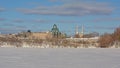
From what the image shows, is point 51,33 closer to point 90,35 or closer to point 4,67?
point 90,35

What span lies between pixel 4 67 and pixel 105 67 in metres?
2.16

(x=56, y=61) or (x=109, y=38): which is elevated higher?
(x=109, y=38)

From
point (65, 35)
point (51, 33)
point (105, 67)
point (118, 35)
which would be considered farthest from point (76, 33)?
point (105, 67)

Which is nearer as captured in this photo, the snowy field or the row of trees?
the snowy field

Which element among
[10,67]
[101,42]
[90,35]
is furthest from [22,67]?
[90,35]

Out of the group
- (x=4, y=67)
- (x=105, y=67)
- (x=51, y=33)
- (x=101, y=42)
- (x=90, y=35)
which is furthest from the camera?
(x=90, y=35)

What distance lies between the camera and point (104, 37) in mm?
29453

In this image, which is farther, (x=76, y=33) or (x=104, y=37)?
(x=76, y=33)

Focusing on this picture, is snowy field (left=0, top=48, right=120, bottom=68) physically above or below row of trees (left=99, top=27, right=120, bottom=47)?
below

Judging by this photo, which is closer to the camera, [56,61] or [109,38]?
[56,61]

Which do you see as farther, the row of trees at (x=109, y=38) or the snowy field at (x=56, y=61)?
the row of trees at (x=109, y=38)

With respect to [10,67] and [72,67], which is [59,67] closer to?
[72,67]

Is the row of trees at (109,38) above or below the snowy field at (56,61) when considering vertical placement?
above

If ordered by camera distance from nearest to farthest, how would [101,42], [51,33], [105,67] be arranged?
[105,67], [101,42], [51,33]
